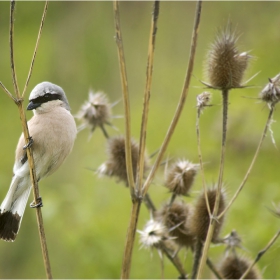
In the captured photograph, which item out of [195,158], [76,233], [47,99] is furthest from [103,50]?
[47,99]

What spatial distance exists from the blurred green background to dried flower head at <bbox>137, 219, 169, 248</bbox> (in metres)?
0.95

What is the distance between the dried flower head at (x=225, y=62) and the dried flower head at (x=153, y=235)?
514 mm

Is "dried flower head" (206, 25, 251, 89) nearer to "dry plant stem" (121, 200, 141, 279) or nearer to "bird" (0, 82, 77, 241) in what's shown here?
"dry plant stem" (121, 200, 141, 279)

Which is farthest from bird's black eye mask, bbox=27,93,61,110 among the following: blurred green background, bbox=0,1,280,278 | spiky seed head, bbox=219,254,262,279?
blurred green background, bbox=0,1,280,278

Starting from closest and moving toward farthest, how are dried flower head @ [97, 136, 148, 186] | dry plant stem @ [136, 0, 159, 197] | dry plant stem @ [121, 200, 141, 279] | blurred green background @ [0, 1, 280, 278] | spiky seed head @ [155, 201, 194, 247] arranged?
dry plant stem @ [136, 0, 159, 197] → dry plant stem @ [121, 200, 141, 279] → spiky seed head @ [155, 201, 194, 247] → dried flower head @ [97, 136, 148, 186] → blurred green background @ [0, 1, 280, 278]

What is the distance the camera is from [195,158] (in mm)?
3438

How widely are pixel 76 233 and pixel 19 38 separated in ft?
6.87

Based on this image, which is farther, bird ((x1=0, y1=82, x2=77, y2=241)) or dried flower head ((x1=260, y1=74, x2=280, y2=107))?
bird ((x1=0, y1=82, x2=77, y2=241))

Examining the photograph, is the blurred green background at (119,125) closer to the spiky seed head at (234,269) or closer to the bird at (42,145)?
the spiky seed head at (234,269)

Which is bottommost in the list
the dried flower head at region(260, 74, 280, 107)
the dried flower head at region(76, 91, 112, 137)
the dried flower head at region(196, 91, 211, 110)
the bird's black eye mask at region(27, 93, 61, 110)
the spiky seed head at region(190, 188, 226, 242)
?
the spiky seed head at region(190, 188, 226, 242)

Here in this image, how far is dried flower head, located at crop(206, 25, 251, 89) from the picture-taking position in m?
1.40

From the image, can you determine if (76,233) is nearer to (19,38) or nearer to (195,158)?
(195,158)

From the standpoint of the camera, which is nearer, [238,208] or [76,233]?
[238,208]

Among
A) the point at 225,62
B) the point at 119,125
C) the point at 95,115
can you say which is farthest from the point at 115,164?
the point at 119,125
